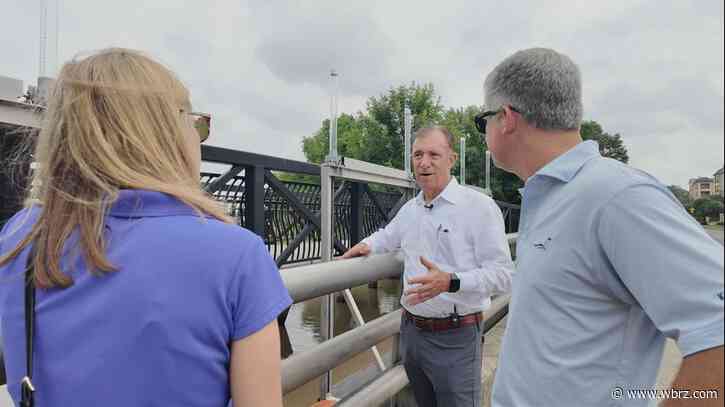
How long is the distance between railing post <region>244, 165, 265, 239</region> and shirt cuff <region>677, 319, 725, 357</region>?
2.52m

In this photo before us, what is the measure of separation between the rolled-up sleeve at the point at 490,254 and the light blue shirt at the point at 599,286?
119 centimetres

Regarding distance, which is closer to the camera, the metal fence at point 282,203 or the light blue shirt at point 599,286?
the light blue shirt at point 599,286

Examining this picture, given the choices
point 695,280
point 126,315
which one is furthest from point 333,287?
point 695,280

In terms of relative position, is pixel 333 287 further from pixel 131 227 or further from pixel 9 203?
pixel 9 203

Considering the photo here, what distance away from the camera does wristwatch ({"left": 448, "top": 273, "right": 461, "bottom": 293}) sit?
251 centimetres

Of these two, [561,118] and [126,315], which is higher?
[561,118]

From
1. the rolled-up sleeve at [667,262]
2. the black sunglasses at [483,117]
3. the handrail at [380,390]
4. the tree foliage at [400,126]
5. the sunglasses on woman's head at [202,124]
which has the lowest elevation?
the handrail at [380,390]

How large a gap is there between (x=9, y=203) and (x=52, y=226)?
1.86 m

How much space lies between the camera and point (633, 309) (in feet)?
3.86

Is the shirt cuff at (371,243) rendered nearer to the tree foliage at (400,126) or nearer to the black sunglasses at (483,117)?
the black sunglasses at (483,117)

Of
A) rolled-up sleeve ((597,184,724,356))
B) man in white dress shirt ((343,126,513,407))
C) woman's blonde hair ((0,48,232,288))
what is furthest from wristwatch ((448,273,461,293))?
woman's blonde hair ((0,48,232,288))

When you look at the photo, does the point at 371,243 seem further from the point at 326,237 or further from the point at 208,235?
the point at 208,235

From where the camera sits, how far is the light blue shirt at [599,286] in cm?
96

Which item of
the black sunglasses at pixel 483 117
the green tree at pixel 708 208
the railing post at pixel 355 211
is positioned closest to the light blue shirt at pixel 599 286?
the green tree at pixel 708 208
